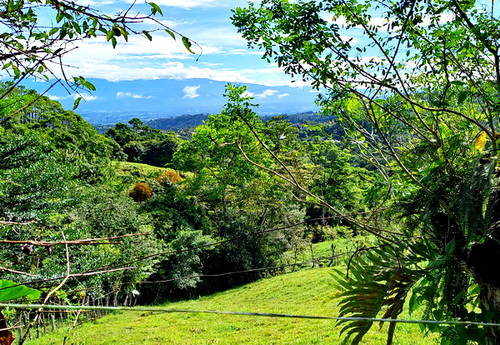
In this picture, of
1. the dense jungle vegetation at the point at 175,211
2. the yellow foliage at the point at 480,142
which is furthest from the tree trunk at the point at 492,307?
the dense jungle vegetation at the point at 175,211

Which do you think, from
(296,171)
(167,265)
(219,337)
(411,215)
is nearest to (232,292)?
(167,265)

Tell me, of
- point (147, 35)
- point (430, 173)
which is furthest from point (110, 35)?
point (430, 173)

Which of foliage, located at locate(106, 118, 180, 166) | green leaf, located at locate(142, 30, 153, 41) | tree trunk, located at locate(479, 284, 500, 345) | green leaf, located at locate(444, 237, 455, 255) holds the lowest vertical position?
tree trunk, located at locate(479, 284, 500, 345)

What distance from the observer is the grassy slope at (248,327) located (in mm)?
7511

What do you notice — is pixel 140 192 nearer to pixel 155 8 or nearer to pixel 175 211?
pixel 175 211

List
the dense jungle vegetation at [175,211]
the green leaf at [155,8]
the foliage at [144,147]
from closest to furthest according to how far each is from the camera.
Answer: the green leaf at [155,8], the dense jungle vegetation at [175,211], the foliage at [144,147]

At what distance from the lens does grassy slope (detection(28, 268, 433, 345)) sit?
24.6ft

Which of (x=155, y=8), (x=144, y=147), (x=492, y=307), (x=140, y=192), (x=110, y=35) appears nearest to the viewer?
(x=155, y=8)

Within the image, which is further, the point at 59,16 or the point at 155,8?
the point at 59,16

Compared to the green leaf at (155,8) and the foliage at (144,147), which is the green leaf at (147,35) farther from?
the foliage at (144,147)

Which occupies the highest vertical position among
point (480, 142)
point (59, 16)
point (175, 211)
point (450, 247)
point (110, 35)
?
point (59, 16)

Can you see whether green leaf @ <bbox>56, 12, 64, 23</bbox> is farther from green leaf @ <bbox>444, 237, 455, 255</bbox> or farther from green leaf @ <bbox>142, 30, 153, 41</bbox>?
green leaf @ <bbox>444, 237, 455, 255</bbox>

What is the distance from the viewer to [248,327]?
10.0 meters

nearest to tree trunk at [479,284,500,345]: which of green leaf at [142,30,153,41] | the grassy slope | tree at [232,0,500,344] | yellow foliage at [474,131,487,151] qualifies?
tree at [232,0,500,344]
